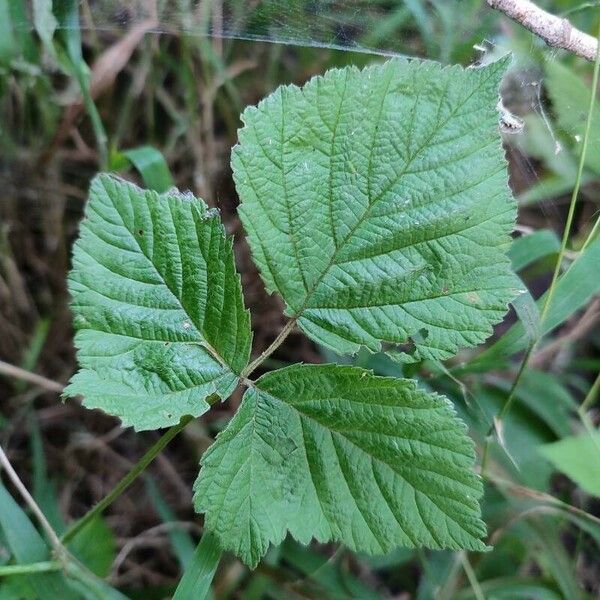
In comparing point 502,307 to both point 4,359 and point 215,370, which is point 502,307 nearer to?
point 215,370

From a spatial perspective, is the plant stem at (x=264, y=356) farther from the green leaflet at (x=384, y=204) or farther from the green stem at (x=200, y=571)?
the green stem at (x=200, y=571)

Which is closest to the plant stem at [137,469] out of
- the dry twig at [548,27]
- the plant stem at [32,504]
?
the plant stem at [32,504]

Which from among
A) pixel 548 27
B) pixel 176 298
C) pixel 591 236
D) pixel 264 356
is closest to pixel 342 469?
pixel 264 356

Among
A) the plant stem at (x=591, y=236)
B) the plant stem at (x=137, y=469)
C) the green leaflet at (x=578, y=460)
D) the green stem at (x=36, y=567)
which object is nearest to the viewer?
the green leaflet at (x=578, y=460)

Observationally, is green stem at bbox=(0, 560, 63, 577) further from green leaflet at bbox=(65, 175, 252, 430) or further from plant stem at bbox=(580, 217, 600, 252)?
plant stem at bbox=(580, 217, 600, 252)

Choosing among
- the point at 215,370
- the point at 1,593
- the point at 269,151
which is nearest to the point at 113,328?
the point at 215,370

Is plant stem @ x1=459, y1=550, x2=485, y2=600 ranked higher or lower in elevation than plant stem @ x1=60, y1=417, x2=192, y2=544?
lower

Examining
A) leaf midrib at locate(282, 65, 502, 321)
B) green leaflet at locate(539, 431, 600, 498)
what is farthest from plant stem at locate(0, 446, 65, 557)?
green leaflet at locate(539, 431, 600, 498)
